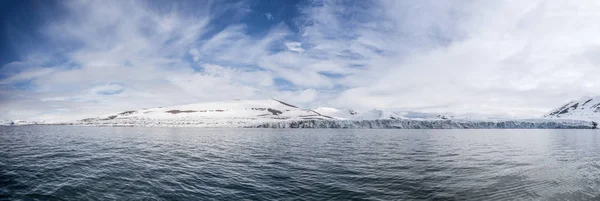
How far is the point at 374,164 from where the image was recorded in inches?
1044

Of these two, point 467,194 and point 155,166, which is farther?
point 155,166

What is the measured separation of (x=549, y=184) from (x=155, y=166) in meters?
29.1

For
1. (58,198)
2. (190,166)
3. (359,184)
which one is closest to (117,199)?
(58,198)

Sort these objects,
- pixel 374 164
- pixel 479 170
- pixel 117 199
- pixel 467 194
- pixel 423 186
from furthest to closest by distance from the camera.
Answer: pixel 374 164, pixel 479 170, pixel 423 186, pixel 467 194, pixel 117 199

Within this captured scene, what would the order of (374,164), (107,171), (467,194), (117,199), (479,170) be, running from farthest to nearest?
(374,164) → (479,170) → (107,171) → (467,194) → (117,199)

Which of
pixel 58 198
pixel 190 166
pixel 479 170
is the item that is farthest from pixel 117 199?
pixel 479 170

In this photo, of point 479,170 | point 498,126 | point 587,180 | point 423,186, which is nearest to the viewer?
point 423,186

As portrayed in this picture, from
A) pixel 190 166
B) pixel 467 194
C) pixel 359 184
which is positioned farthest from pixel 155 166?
pixel 467 194

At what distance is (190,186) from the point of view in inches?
696

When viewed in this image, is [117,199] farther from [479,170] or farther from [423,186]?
[479,170]

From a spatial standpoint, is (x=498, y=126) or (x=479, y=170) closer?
(x=479, y=170)

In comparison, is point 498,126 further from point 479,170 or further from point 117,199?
point 117,199

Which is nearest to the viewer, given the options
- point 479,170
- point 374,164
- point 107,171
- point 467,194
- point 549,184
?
point 467,194

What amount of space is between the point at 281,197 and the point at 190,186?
6224 millimetres
